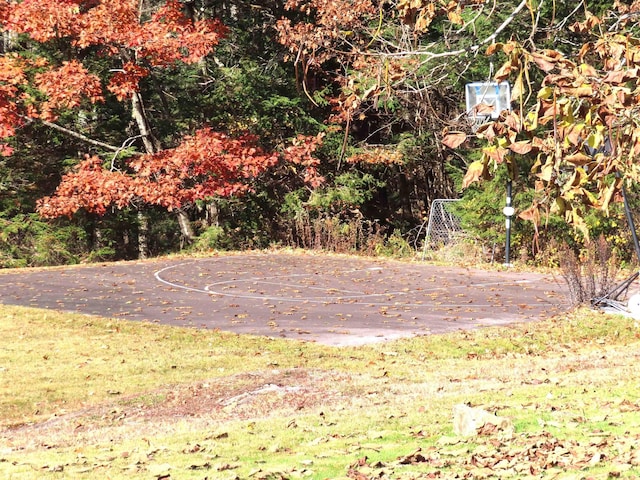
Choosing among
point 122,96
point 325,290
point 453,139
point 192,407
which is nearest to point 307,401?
point 192,407

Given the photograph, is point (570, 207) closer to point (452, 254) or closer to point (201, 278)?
point (201, 278)

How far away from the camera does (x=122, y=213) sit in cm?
3117

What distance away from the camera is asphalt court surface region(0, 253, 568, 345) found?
15055mm

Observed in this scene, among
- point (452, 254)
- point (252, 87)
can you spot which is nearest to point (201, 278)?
point (452, 254)

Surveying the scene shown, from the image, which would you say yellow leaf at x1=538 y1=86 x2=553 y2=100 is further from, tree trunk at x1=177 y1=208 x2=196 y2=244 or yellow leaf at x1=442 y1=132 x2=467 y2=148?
tree trunk at x1=177 y1=208 x2=196 y2=244

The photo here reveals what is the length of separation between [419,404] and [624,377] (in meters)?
2.17

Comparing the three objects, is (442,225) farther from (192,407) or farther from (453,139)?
(453,139)

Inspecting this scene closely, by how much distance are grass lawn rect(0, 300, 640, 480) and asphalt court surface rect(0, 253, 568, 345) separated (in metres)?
0.88

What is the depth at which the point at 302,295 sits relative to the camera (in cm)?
1806

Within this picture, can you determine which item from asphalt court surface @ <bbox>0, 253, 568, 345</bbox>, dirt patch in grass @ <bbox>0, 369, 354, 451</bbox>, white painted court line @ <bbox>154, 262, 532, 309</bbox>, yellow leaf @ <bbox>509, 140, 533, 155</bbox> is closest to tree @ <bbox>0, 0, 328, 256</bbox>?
asphalt court surface @ <bbox>0, 253, 568, 345</bbox>

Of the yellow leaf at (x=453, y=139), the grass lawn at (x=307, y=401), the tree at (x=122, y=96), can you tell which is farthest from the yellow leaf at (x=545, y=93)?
the tree at (x=122, y=96)

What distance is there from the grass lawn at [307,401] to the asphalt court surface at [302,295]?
88 cm

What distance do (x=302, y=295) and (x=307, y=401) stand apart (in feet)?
26.8

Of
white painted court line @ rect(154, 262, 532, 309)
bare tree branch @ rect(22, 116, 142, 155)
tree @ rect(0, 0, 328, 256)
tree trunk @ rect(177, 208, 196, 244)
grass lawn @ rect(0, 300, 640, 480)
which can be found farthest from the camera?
tree trunk @ rect(177, 208, 196, 244)
